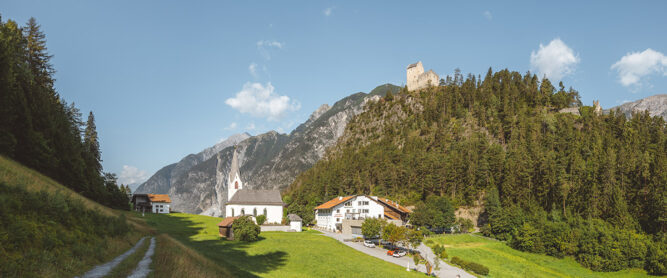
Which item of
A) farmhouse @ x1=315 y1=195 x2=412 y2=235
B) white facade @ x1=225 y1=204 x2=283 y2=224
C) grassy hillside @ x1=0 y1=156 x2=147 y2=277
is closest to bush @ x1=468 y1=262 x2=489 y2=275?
farmhouse @ x1=315 y1=195 x2=412 y2=235

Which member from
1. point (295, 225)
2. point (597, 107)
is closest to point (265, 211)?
point (295, 225)

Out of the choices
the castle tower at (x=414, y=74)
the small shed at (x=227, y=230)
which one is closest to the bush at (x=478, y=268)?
the small shed at (x=227, y=230)

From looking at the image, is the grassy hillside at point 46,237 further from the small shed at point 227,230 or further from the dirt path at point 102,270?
the small shed at point 227,230

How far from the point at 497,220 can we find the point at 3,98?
82.3 meters

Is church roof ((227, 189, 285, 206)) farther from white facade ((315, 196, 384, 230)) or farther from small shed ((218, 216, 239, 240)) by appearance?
small shed ((218, 216, 239, 240))

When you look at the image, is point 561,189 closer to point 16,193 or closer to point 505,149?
point 505,149

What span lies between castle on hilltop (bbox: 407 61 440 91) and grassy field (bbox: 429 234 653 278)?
120 meters

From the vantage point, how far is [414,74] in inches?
7165

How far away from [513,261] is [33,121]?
234 ft

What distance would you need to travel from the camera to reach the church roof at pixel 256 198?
86.4 m

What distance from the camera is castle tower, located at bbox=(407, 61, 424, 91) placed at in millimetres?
181500

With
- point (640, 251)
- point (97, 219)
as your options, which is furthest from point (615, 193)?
point (97, 219)

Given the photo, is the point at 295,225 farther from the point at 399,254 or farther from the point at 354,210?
the point at 399,254

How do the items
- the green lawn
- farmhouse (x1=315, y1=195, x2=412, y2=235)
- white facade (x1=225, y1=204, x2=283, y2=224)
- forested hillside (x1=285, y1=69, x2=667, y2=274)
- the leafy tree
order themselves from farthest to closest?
farmhouse (x1=315, y1=195, x2=412, y2=235) → white facade (x1=225, y1=204, x2=283, y2=224) → the leafy tree → forested hillside (x1=285, y1=69, x2=667, y2=274) → the green lawn
